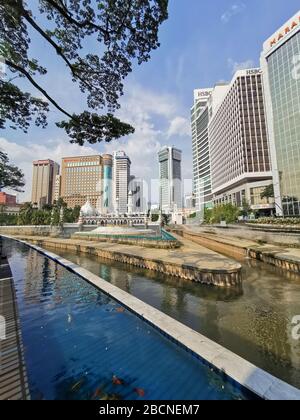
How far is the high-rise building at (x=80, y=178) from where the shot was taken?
147 meters

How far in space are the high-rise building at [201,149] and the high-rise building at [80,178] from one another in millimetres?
68945

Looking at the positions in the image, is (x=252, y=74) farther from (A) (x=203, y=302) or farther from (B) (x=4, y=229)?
(B) (x=4, y=229)

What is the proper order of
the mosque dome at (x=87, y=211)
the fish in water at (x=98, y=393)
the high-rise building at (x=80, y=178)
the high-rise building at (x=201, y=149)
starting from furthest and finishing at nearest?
the high-rise building at (x=80, y=178)
the high-rise building at (x=201, y=149)
the mosque dome at (x=87, y=211)
the fish in water at (x=98, y=393)

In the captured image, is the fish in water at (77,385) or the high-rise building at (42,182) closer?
the fish in water at (77,385)

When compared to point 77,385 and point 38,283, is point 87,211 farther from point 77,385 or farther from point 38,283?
point 77,385

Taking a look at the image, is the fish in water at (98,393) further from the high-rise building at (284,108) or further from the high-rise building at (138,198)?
the high-rise building at (138,198)

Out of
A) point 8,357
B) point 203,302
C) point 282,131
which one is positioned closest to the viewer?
point 8,357

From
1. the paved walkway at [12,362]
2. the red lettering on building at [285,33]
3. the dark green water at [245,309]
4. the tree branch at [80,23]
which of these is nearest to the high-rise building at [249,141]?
Answer: the red lettering on building at [285,33]

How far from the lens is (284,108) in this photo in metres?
48.7

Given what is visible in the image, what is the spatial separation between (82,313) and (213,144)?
10451cm

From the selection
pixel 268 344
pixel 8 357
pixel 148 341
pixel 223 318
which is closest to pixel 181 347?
pixel 148 341

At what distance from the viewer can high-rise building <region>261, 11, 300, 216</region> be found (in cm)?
4559

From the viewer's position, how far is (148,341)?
5.38 meters
